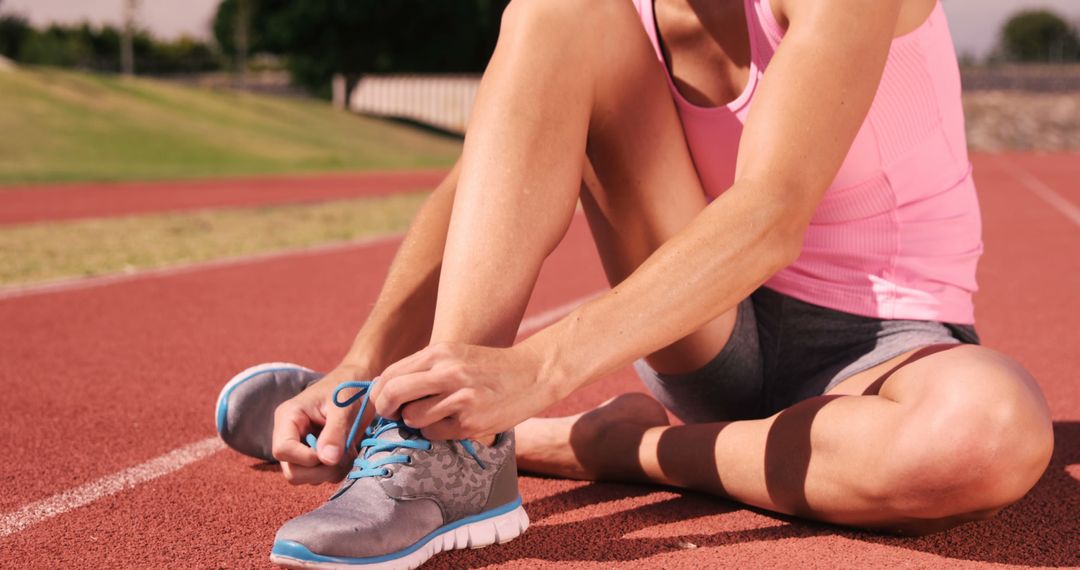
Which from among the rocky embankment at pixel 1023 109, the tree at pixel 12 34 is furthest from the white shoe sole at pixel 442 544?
the tree at pixel 12 34

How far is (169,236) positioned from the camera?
8.16 m

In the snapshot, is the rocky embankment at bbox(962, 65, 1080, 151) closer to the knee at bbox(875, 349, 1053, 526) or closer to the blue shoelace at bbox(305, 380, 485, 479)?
the knee at bbox(875, 349, 1053, 526)

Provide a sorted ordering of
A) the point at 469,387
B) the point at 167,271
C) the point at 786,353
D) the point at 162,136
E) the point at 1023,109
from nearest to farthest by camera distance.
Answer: the point at 469,387, the point at 786,353, the point at 167,271, the point at 162,136, the point at 1023,109

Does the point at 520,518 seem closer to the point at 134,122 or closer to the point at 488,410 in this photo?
the point at 488,410

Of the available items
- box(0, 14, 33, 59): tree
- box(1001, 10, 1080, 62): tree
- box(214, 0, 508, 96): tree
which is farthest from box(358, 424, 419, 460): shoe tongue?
box(1001, 10, 1080, 62): tree

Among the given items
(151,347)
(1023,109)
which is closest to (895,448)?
(151,347)

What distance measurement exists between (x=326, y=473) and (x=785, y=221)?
890 mm

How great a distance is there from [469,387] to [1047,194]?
1482 cm

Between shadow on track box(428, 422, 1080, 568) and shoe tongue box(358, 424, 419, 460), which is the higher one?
shoe tongue box(358, 424, 419, 460)

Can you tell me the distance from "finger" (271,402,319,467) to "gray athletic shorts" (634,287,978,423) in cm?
83

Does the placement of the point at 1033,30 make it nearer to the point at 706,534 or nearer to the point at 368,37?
the point at 368,37

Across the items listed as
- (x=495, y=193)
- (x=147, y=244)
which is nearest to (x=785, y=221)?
(x=495, y=193)

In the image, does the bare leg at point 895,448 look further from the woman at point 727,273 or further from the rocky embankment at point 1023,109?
the rocky embankment at point 1023,109

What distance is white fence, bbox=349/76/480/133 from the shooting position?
36625mm
